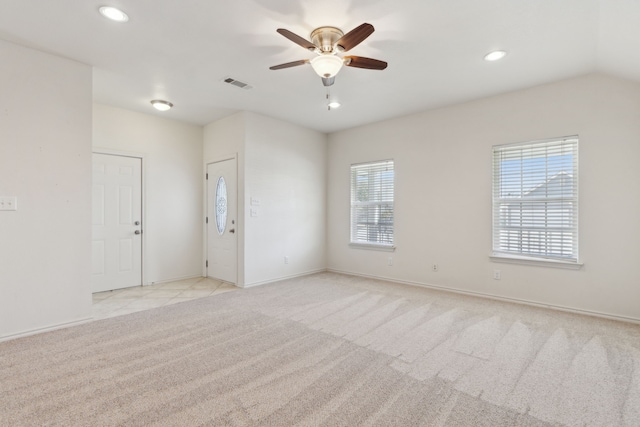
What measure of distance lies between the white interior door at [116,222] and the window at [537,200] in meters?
5.30

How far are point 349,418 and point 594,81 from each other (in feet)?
14.1

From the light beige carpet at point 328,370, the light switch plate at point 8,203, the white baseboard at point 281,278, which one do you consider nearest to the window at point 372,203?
the white baseboard at point 281,278

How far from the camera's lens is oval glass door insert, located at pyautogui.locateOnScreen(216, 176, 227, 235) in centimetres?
515

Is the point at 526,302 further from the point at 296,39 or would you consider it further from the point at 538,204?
the point at 296,39

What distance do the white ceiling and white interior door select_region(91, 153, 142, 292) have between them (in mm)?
1030

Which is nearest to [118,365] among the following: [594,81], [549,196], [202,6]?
[202,6]

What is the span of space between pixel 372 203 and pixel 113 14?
423 cm

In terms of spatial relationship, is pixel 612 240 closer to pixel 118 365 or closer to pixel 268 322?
pixel 268 322

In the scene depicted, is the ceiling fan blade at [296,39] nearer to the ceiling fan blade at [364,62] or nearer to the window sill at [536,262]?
the ceiling fan blade at [364,62]

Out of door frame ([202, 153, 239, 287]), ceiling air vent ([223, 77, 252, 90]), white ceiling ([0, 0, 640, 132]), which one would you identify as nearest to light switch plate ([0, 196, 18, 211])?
white ceiling ([0, 0, 640, 132])

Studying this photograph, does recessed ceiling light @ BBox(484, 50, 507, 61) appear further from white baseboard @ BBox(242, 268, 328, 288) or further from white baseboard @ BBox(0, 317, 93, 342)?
white baseboard @ BBox(0, 317, 93, 342)

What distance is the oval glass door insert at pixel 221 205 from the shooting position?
515 centimetres

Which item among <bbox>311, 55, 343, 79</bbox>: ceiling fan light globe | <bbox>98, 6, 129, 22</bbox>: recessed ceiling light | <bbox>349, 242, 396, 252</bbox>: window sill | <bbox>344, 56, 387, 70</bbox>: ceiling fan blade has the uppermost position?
<bbox>98, 6, 129, 22</bbox>: recessed ceiling light

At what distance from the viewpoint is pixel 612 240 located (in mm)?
3340
